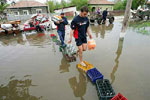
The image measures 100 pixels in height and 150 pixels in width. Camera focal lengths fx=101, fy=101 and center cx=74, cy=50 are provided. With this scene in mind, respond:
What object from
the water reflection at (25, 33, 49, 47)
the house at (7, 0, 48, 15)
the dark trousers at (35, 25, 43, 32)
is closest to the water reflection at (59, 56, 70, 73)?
the water reflection at (25, 33, 49, 47)

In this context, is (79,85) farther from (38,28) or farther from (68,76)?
(38,28)

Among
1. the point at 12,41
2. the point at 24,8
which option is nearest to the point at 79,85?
the point at 12,41

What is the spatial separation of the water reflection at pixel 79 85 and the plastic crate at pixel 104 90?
38 cm

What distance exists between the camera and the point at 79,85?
2.69 meters

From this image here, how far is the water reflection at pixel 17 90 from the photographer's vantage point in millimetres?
2451

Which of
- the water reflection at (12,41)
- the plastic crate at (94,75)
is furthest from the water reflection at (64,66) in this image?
the water reflection at (12,41)

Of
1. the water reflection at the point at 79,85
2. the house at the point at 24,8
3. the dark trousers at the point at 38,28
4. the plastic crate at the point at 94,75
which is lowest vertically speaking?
the water reflection at the point at 79,85

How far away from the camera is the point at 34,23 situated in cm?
1006

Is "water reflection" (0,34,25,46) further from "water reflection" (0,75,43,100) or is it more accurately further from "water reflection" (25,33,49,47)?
"water reflection" (0,75,43,100)

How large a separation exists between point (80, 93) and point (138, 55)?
3.10 metres

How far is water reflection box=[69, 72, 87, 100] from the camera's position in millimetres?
2434

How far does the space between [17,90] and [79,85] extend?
167 centimetres

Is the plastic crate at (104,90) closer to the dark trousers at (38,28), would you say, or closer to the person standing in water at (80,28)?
the person standing in water at (80,28)

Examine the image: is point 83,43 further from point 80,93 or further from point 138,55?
point 138,55
